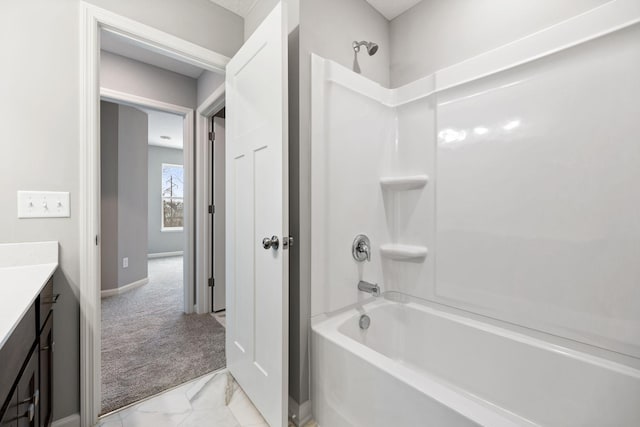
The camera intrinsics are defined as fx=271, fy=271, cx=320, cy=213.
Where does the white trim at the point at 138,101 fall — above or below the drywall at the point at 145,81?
below

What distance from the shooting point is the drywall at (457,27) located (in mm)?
1340

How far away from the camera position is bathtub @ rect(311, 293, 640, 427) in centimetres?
100

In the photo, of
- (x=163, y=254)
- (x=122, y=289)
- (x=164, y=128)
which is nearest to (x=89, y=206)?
(x=122, y=289)

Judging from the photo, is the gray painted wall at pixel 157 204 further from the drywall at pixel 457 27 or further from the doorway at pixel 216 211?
the drywall at pixel 457 27

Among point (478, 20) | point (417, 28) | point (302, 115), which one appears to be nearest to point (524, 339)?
point (302, 115)

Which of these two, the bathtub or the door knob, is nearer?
the bathtub

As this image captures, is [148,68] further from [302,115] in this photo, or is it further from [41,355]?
[41,355]

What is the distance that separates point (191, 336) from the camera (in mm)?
2359

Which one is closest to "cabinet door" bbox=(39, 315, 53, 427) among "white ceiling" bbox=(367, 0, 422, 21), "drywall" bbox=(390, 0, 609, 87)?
"drywall" bbox=(390, 0, 609, 87)

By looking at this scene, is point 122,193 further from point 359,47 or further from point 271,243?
point 359,47

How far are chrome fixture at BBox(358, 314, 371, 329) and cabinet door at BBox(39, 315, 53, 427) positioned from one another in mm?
1405

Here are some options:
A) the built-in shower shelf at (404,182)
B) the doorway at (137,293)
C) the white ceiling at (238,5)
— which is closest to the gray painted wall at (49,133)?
the doorway at (137,293)

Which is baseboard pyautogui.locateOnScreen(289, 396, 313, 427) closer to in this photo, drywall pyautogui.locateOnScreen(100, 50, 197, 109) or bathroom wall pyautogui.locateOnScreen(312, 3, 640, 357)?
bathroom wall pyautogui.locateOnScreen(312, 3, 640, 357)

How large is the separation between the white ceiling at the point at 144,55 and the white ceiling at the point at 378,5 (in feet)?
2.83
